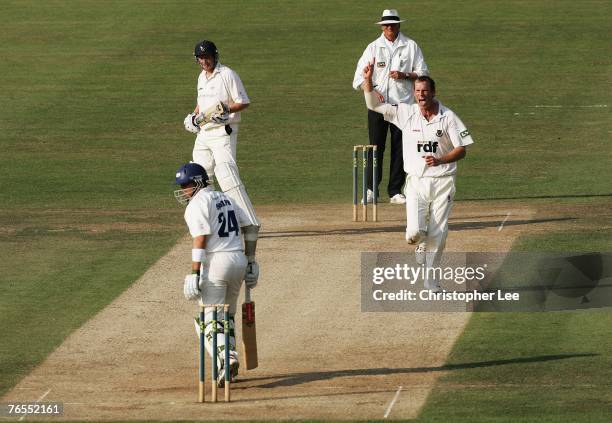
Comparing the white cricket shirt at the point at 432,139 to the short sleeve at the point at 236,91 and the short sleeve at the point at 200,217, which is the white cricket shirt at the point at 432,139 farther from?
the short sleeve at the point at 200,217

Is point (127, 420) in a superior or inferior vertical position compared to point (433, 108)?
inferior

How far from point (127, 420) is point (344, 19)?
72.9ft

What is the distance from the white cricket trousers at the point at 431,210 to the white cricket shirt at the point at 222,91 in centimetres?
244

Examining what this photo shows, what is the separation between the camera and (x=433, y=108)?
13953 millimetres

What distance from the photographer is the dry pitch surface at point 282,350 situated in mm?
11016

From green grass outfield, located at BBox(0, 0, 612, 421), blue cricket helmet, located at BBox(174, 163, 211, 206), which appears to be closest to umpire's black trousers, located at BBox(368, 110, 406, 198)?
green grass outfield, located at BBox(0, 0, 612, 421)

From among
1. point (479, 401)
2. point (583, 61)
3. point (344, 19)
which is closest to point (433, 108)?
point (479, 401)

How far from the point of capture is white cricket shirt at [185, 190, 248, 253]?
1126 cm

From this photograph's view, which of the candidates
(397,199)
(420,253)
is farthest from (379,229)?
(420,253)

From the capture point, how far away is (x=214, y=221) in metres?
11.3

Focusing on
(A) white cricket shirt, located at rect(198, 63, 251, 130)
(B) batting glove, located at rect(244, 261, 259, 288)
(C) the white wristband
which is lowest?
(B) batting glove, located at rect(244, 261, 259, 288)

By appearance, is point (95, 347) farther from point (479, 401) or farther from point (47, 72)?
point (47, 72)

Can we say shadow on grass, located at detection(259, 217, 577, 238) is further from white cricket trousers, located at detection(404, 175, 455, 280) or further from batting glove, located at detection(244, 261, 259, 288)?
batting glove, located at detection(244, 261, 259, 288)

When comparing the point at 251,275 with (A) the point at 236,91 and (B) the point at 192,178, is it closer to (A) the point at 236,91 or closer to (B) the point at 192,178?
(B) the point at 192,178
